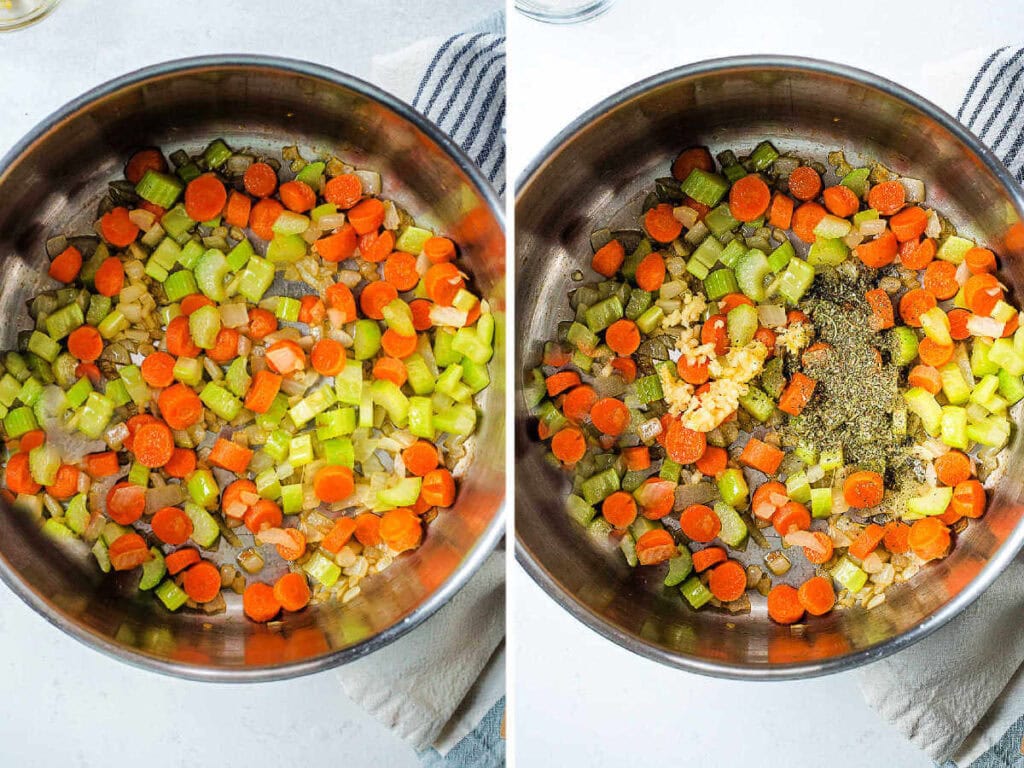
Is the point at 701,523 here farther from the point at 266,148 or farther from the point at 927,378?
the point at 266,148

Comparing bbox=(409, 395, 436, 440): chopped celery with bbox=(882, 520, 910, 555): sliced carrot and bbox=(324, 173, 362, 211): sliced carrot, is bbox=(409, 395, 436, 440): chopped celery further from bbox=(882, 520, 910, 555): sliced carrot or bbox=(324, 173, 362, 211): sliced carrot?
bbox=(882, 520, 910, 555): sliced carrot

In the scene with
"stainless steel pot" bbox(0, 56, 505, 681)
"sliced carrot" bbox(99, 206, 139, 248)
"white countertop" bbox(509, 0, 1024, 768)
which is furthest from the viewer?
"sliced carrot" bbox(99, 206, 139, 248)

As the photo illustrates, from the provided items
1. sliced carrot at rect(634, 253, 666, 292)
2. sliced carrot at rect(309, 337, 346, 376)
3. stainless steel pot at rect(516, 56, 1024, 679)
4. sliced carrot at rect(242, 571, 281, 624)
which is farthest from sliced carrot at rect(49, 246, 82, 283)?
sliced carrot at rect(634, 253, 666, 292)

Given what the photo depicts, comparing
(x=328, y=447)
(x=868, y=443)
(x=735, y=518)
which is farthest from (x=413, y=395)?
(x=868, y=443)

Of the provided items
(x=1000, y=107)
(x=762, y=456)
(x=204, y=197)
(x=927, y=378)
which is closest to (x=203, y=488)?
(x=204, y=197)

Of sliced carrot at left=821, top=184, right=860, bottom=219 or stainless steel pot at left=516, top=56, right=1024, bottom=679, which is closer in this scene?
stainless steel pot at left=516, top=56, right=1024, bottom=679

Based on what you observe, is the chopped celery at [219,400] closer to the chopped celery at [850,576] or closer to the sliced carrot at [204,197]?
the sliced carrot at [204,197]
